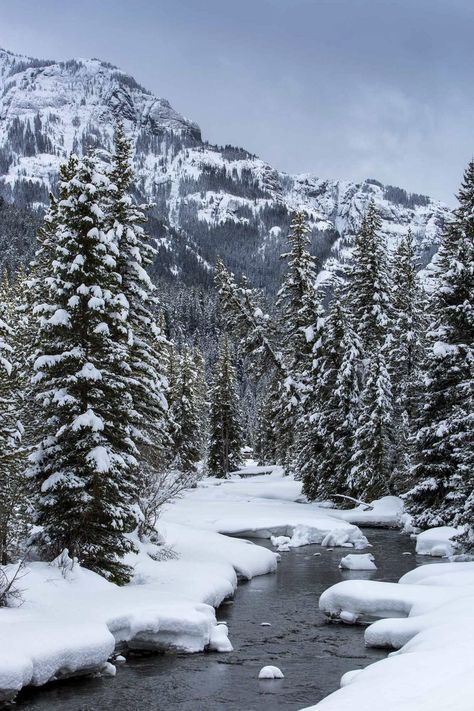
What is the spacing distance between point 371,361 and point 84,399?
2225cm

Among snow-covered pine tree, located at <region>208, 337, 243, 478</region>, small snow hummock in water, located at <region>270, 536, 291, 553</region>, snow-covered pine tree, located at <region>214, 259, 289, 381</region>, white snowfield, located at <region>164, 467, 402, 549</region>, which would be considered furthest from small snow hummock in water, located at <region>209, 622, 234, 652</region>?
snow-covered pine tree, located at <region>208, 337, 243, 478</region>

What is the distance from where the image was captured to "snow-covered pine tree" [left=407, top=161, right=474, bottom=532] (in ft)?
94.2

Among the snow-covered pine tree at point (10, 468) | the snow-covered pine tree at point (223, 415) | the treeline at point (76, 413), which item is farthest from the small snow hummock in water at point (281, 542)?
the snow-covered pine tree at point (223, 415)

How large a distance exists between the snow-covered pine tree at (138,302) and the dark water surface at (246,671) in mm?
7520

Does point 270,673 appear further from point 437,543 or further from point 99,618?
point 437,543

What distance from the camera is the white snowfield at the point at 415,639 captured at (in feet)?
27.4

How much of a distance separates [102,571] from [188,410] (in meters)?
41.4

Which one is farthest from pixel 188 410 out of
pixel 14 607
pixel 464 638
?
pixel 464 638

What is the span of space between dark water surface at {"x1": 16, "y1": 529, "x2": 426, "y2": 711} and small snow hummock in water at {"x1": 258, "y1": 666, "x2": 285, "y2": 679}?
152 mm

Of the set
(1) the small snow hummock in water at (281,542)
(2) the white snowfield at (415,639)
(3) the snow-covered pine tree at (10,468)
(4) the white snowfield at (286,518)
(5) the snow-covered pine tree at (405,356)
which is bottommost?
(1) the small snow hummock in water at (281,542)

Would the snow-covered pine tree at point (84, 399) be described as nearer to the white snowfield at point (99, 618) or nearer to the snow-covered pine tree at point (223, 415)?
the white snowfield at point (99, 618)

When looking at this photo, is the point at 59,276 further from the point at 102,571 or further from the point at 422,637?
the point at 422,637

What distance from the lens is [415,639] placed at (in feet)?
40.4

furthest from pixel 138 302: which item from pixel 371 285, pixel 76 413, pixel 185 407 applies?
pixel 185 407
